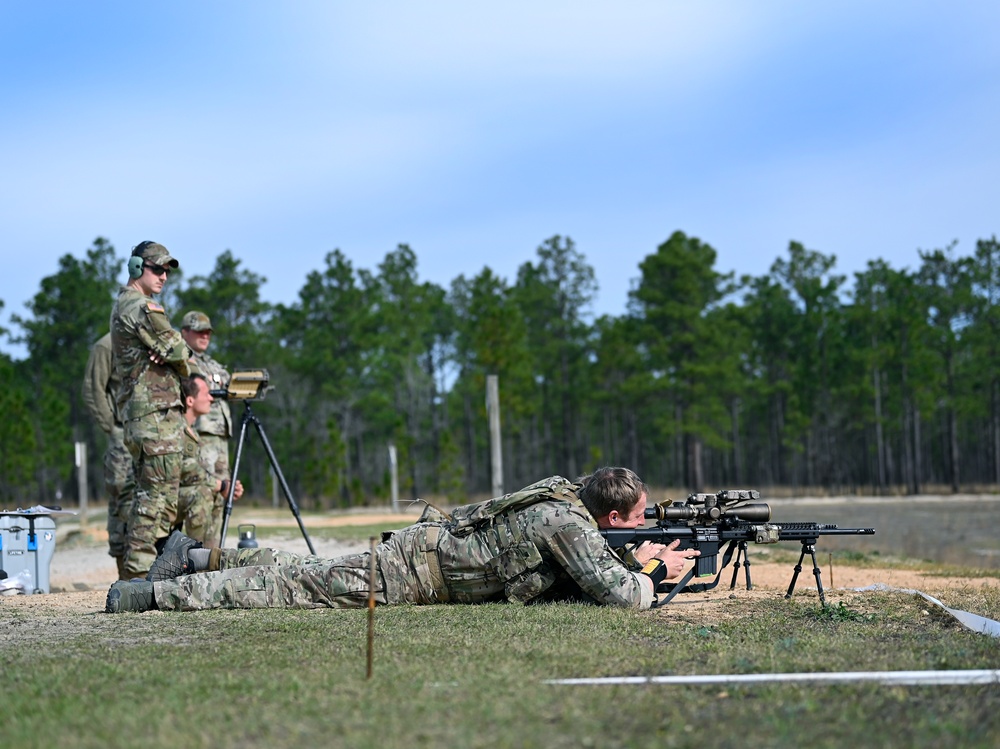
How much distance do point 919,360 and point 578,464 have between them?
25.9 m

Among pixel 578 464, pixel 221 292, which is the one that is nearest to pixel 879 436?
pixel 578 464

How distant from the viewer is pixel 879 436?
59.4 metres

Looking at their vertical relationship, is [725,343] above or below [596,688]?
above

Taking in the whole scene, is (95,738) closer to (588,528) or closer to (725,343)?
(588,528)

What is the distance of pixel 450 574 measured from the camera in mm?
6605

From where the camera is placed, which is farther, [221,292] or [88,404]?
[221,292]

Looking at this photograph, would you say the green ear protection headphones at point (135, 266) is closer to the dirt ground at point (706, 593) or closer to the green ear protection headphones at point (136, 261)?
the green ear protection headphones at point (136, 261)

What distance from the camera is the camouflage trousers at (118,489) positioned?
9055 millimetres

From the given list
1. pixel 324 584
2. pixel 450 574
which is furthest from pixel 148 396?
pixel 450 574

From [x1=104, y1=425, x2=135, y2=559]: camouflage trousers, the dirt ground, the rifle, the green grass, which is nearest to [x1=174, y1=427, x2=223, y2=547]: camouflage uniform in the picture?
[x1=104, y1=425, x2=135, y2=559]: camouflage trousers

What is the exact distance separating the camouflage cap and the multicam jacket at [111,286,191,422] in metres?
0.28

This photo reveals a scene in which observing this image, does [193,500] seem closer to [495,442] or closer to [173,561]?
[173,561]

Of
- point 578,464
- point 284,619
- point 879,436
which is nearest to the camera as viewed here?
point 284,619

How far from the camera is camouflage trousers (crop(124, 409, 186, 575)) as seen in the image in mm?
7844
